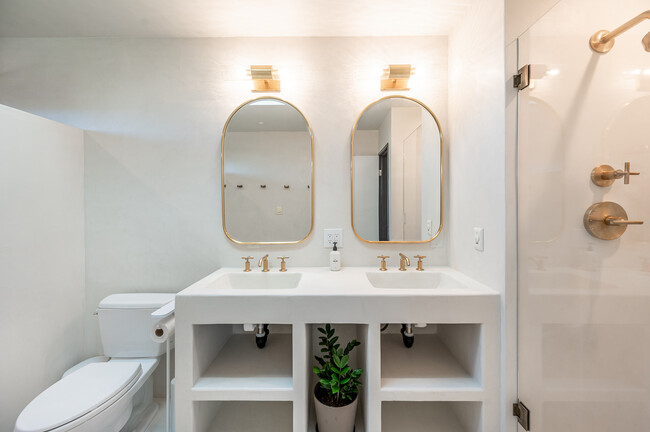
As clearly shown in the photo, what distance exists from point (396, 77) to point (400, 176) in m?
0.58

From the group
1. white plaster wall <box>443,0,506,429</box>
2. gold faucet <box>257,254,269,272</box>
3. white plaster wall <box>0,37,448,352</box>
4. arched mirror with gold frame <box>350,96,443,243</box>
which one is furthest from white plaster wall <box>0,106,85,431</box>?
white plaster wall <box>443,0,506,429</box>

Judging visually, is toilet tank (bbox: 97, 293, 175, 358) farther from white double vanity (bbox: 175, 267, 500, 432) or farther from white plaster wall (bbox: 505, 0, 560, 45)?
white plaster wall (bbox: 505, 0, 560, 45)

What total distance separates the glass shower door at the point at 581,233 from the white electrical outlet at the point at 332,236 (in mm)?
935

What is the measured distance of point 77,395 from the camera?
1203mm

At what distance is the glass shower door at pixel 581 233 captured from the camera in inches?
39.9

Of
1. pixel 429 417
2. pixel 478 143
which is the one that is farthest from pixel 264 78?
pixel 429 417

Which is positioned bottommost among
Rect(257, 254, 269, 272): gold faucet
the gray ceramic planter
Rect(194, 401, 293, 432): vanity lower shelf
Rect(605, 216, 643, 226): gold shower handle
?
Rect(194, 401, 293, 432): vanity lower shelf

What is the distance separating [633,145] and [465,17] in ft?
3.32

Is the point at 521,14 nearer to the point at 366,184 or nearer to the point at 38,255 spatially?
the point at 366,184

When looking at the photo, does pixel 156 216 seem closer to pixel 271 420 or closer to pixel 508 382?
pixel 271 420

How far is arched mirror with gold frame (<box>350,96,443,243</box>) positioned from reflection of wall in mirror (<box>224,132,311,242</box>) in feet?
1.06

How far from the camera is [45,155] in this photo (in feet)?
5.07

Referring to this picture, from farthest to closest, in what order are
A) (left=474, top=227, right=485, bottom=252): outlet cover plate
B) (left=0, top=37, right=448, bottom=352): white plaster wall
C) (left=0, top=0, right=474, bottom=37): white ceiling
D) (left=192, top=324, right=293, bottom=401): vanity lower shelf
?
(left=0, top=37, right=448, bottom=352): white plaster wall
(left=0, top=0, right=474, bottom=37): white ceiling
(left=474, top=227, right=485, bottom=252): outlet cover plate
(left=192, top=324, right=293, bottom=401): vanity lower shelf

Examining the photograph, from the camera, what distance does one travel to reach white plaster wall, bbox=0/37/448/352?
1.74 meters
